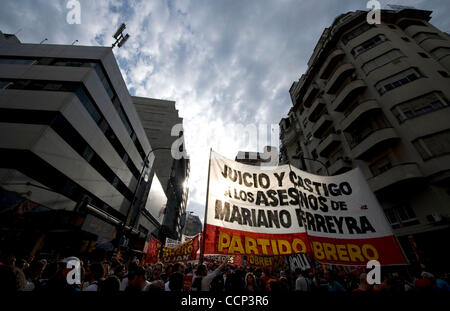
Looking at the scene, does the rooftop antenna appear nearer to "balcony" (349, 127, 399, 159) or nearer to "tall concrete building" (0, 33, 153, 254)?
"tall concrete building" (0, 33, 153, 254)

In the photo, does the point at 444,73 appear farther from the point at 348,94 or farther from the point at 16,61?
the point at 16,61

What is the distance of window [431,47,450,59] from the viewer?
55.5ft

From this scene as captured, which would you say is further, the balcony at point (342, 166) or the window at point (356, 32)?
the window at point (356, 32)

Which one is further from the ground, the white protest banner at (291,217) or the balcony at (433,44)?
the balcony at (433,44)

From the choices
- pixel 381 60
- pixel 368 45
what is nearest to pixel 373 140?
pixel 381 60

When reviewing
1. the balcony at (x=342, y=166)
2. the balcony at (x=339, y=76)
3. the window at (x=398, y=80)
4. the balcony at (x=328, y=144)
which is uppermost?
the balcony at (x=339, y=76)

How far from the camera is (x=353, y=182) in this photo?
5363 mm

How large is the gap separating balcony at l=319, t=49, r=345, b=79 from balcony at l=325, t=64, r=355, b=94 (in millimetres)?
2218

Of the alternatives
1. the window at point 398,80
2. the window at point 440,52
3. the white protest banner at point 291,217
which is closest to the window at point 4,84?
the white protest banner at point 291,217

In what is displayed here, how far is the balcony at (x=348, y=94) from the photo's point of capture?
17.8 meters

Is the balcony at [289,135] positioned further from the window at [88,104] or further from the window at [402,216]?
the window at [88,104]

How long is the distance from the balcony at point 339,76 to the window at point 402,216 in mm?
13567
